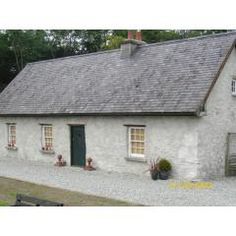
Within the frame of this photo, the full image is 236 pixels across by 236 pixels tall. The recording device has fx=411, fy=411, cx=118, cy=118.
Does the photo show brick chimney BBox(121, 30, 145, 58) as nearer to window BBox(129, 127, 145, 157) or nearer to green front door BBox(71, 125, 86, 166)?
green front door BBox(71, 125, 86, 166)

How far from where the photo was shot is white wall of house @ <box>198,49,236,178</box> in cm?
1728

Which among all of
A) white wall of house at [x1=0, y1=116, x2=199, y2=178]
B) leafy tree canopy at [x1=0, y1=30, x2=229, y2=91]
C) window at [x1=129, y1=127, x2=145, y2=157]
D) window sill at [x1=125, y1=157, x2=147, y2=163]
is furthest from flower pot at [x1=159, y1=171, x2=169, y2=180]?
leafy tree canopy at [x1=0, y1=30, x2=229, y2=91]

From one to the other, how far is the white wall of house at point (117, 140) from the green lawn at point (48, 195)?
4.68m

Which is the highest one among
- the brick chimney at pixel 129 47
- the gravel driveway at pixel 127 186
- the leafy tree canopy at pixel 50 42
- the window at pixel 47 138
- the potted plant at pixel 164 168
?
the leafy tree canopy at pixel 50 42

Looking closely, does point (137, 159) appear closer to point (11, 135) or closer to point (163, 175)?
point (163, 175)

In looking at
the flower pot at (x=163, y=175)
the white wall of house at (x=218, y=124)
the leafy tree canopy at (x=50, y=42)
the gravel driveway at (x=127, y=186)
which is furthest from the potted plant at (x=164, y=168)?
the leafy tree canopy at (x=50, y=42)

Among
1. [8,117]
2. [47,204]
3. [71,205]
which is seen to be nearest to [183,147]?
[71,205]

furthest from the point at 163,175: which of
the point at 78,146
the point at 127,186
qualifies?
the point at 78,146

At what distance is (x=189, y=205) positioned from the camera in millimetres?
12508

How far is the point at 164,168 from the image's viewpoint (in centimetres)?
1744

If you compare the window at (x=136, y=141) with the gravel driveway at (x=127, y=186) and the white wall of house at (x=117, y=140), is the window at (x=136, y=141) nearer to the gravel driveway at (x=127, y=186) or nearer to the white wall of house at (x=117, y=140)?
the white wall of house at (x=117, y=140)

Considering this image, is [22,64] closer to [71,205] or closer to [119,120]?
[119,120]

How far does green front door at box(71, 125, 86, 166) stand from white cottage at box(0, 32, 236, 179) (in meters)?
0.05

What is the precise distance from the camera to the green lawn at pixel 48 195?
12.6 m
